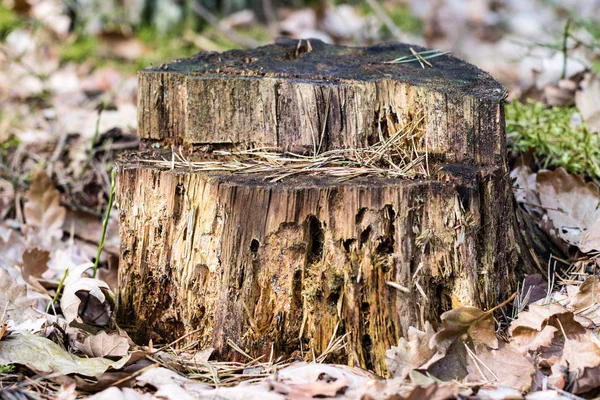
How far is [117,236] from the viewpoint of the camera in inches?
122

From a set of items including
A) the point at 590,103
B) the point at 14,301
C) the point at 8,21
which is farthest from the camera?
the point at 8,21

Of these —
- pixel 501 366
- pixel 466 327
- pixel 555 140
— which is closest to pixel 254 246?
pixel 466 327

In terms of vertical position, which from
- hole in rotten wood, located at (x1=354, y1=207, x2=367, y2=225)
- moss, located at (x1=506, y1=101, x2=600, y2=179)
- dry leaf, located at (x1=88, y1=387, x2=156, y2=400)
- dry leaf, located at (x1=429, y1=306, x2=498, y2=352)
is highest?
moss, located at (x1=506, y1=101, x2=600, y2=179)

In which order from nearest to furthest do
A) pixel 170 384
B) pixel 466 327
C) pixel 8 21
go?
pixel 170 384 → pixel 466 327 → pixel 8 21

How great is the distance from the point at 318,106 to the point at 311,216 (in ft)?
1.67

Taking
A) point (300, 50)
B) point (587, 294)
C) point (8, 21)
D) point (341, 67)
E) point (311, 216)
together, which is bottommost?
point (587, 294)

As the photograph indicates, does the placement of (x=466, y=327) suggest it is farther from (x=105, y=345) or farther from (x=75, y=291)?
(x=75, y=291)

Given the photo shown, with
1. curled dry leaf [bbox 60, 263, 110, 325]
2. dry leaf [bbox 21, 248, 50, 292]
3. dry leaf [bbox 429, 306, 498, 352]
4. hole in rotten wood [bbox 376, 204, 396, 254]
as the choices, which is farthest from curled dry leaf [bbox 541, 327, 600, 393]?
dry leaf [bbox 21, 248, 50, 292]

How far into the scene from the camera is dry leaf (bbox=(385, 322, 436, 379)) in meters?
1.82

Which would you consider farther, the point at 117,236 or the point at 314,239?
the point at 117,236

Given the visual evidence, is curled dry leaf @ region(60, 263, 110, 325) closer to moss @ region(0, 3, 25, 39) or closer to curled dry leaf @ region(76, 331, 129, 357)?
curled dry leaf @ region(76, 331, 129, 357)

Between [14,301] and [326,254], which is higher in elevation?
[326,254]

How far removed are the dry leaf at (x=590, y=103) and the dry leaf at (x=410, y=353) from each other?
1.85 m

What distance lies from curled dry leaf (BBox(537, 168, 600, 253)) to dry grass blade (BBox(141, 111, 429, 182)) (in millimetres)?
801
